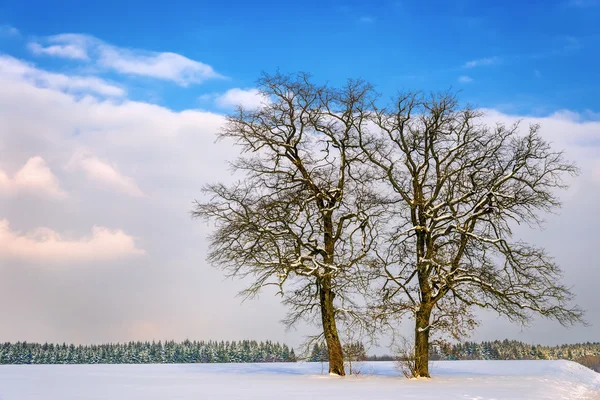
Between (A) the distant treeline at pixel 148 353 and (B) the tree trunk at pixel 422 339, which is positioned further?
(A) the distant treeline at pixel 148 353

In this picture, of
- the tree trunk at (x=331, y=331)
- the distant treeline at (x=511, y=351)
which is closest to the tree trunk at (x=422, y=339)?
the tree trunk at (x=331, y=331)

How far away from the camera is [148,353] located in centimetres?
7525

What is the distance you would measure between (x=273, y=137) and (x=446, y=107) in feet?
24.5

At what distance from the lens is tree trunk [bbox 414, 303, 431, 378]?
74.3ft

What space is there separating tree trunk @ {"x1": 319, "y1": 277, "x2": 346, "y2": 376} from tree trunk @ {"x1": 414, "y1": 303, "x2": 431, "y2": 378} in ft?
10.4

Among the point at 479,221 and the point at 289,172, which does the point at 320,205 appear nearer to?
the point at 289,172

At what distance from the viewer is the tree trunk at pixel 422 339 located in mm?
22641

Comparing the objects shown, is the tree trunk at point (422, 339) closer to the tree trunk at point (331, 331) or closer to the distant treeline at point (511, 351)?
the tree trunk at point (331, 331)

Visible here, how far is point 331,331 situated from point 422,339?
147 inches

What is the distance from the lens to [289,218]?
2402 centimetres

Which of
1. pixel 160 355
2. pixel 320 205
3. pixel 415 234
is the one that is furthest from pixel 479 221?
pixel 160 355

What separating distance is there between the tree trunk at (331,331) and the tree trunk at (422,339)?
3169 mm

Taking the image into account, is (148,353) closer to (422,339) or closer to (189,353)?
(189,353)

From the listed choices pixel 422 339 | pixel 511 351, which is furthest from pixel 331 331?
pixel 511 351
